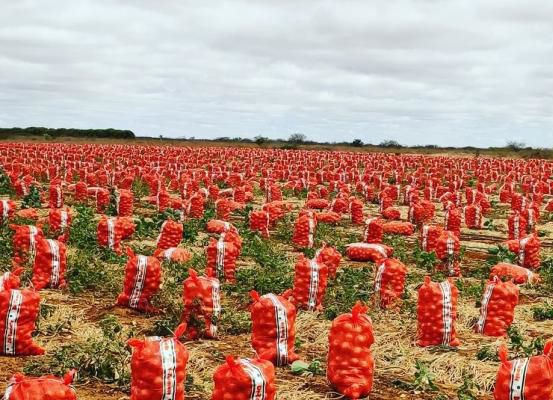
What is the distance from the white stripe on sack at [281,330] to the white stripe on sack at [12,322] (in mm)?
2416

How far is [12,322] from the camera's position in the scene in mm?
6406

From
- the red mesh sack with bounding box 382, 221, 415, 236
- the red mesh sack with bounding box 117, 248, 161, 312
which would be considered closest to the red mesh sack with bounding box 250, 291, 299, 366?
the red mesh sack with bounding box 117, 248, 161, 312

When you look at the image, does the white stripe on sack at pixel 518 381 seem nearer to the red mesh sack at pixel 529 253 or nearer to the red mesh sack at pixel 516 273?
the red mesh sack at pixel 516 273

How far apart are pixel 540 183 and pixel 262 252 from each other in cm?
1707

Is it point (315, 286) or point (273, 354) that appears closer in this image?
point (273, 354)

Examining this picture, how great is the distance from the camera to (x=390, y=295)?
28.8 feet

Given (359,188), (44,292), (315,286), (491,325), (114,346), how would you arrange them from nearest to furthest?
(114,346) → (491,325) → (315,286) → (44,292) → (359,188)

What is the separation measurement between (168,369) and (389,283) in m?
4.47

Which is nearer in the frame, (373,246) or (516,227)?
(373,246)

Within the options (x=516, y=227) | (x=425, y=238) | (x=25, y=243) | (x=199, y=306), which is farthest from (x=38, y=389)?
(x=516, y=227)

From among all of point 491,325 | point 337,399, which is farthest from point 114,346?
point 491,325

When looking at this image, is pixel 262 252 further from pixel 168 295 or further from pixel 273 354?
pixel 273 354

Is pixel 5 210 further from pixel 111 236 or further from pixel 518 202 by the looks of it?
pixel 518 202

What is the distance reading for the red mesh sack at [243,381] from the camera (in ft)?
15.5
